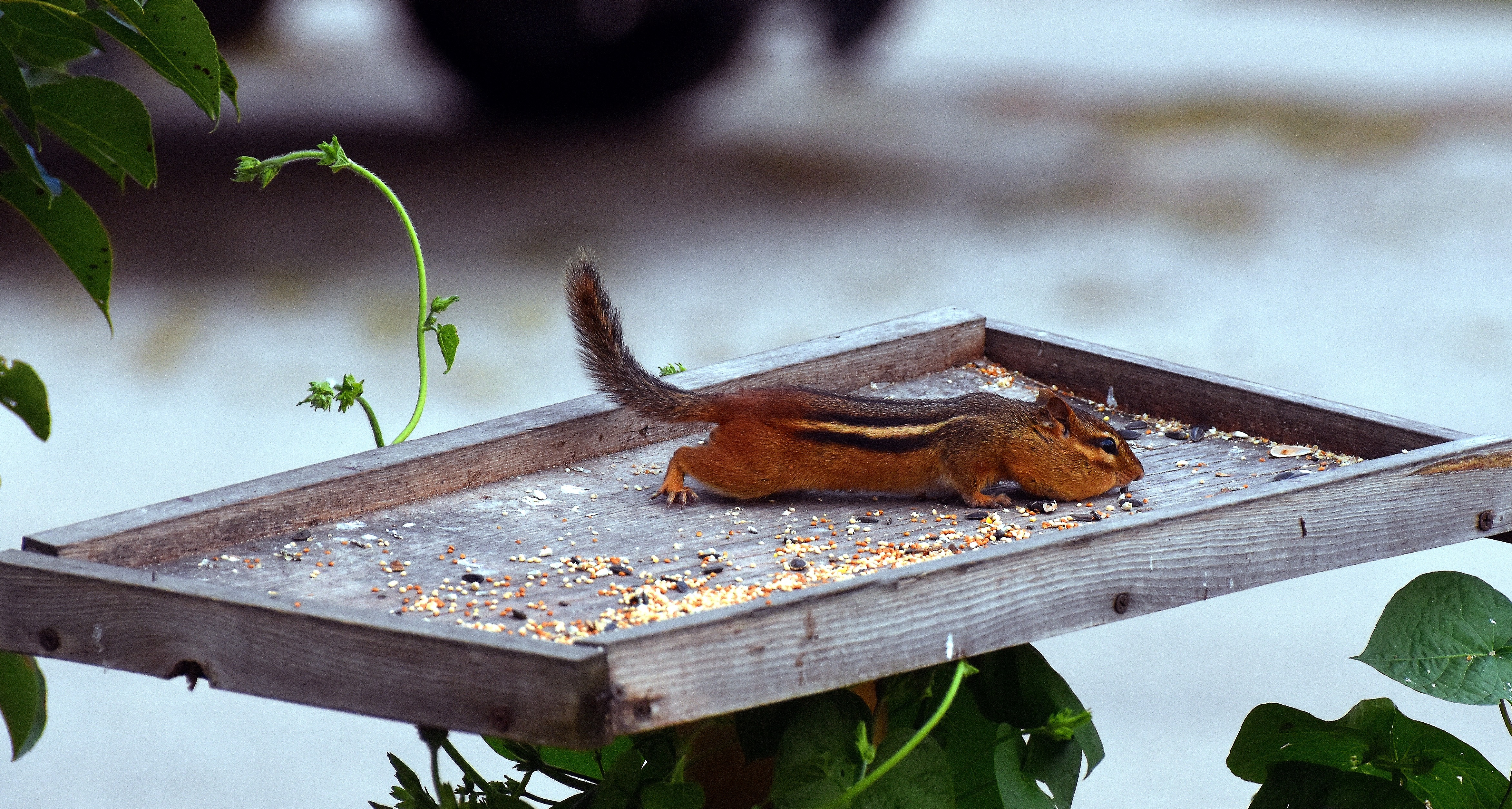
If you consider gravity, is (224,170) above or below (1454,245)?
above

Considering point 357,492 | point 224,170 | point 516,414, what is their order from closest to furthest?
point 357,492, point 516,414, point 224,170

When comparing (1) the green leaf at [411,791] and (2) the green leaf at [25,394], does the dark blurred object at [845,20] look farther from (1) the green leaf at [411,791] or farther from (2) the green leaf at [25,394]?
(2) the green leaf at [25,394]

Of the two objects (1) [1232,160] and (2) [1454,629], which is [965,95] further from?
(2) [1454,629]

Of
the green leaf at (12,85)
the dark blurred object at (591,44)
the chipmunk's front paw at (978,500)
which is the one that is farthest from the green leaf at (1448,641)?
the dark blurred object at (591,44)

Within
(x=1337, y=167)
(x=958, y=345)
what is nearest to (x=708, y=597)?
(x=958, y=345)

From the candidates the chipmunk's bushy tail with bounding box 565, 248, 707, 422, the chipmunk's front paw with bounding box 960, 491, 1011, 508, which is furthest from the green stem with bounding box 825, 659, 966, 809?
the chipmunk's bushy tail with bounding box 565, 248, 707, 422

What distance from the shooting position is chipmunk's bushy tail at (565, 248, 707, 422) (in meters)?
2.06

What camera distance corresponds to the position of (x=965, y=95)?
11211 millimetres

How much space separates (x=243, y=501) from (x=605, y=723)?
680mm

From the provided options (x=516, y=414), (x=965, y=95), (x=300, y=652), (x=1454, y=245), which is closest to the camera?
(x=300, y=652)

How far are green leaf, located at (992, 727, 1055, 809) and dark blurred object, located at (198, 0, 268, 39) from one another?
883 cm

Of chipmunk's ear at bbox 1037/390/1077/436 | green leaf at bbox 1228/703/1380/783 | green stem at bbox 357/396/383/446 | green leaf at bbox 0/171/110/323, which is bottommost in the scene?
green leaf at bbox 1228/703/1380/783

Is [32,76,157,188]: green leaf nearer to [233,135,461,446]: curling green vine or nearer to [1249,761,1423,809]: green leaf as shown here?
[233,135,461,446]: curling green vine

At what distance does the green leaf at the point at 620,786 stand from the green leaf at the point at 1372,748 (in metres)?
0.72
